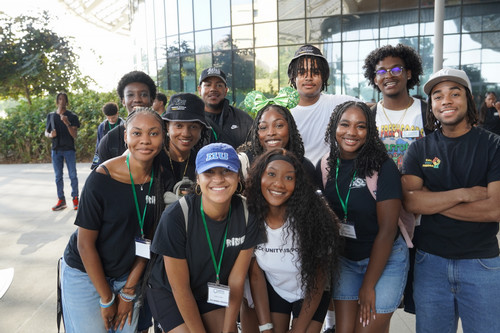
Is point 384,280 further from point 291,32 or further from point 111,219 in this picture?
point 291,32

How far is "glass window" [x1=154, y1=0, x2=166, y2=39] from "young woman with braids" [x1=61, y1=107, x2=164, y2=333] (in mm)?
19356

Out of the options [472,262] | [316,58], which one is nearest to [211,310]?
[472,262]

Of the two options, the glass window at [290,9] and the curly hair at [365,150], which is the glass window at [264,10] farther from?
the curly hair at [365,150]

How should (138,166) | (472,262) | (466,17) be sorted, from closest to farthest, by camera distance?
(472,262) → (138,166) → (466,17)

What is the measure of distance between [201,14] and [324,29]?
622 cm

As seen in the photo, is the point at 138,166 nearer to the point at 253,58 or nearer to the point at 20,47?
the point at 253,58

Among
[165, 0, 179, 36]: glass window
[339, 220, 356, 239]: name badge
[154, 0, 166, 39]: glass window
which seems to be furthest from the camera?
[154, 0, 166, 39]: glass window

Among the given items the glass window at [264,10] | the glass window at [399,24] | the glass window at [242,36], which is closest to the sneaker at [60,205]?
the glass window at [242,36]

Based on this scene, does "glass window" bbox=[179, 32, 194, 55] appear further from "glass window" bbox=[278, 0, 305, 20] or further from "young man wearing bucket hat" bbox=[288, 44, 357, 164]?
"young man wearing bucket hat" bbox=[288, 44, 357, 164]

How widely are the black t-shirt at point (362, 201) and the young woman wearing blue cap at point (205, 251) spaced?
63 centimetres

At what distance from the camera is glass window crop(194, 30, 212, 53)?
1791 cm

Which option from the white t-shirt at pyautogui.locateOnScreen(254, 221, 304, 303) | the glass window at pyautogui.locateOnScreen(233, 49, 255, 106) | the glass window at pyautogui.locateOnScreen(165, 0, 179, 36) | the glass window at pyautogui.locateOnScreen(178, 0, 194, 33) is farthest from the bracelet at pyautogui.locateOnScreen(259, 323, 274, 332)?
the glass window at pyautogui.locateOnScreen(165, 0, 179, 36)

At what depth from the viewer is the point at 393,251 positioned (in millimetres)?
2402

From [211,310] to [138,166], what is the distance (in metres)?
1.06
